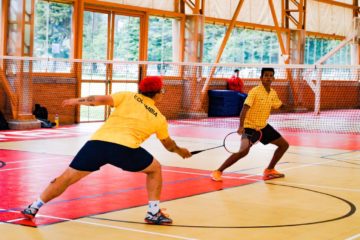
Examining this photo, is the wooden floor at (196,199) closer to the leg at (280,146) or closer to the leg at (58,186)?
the leg at (58,186)

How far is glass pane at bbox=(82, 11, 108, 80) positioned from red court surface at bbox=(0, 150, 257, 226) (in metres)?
10.9

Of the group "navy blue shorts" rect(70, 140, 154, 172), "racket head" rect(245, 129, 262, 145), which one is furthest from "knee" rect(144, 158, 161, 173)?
"racket head" rect(245, 129, 262, 145)

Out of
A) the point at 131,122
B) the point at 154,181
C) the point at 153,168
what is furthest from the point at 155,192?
the point at 131,122

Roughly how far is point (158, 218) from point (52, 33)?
52.9ft

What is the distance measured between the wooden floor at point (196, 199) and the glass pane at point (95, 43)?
350 inches

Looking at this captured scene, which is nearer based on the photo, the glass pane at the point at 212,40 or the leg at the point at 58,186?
the leg at the point at 58,186

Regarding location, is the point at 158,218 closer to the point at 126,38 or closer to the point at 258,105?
the point at 258,105

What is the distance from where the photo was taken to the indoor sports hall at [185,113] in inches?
310

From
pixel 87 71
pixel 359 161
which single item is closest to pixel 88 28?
pixel 87 71

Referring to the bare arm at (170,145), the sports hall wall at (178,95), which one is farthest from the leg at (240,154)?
the sports hall wall at (178,95)

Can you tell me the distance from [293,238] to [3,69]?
15.1 metres

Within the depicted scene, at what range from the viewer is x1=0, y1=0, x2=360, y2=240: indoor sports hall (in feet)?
25.8

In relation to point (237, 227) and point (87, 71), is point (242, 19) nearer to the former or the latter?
point (87, 71)

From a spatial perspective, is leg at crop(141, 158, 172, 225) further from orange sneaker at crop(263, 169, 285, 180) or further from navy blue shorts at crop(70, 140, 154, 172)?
orange sneaker at crop(263, 169, 285, 180)
